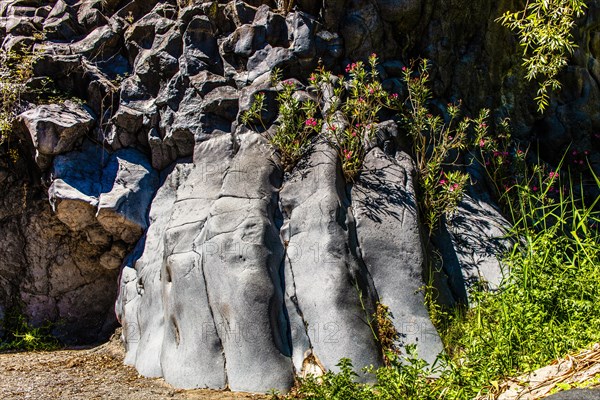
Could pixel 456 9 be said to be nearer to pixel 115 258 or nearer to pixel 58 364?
pixel 115 258

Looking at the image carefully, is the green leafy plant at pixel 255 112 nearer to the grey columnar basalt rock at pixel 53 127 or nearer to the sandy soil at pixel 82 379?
the grey columnar basalt rock at pixel 53 127

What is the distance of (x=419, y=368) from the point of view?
157 inches

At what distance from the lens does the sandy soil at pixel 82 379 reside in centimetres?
490

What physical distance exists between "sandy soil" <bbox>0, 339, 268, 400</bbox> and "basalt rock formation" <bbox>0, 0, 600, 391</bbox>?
18 centimetres

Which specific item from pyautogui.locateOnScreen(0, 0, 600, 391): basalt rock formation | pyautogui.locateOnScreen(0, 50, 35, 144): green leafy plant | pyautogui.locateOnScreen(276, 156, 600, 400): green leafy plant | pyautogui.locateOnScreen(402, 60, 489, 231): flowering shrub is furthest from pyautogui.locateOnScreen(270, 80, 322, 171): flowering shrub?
pyautogui.locateOnScreen(0, 50, 35, 144): green leafy plant

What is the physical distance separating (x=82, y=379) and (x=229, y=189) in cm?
220

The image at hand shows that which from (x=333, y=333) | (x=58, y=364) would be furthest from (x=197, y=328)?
(x=58, y=364)

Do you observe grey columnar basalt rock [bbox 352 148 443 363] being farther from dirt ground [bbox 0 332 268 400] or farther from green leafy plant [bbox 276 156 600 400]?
dirt ground [bbox 0 332 268 400]

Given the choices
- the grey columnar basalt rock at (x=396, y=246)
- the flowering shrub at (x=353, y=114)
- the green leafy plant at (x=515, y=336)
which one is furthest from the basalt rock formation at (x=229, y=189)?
the green leafy plant at (x=515, y=336)

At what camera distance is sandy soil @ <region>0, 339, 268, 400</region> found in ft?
16.1

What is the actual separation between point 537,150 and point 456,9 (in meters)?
2.17

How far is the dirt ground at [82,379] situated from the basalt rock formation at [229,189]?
19 cm

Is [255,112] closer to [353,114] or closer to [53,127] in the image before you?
[353,114]

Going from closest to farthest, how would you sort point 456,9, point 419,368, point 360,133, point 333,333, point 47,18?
point 419,368 → point 333,333 → point 360,133 → point 456,9 → point 47,18
